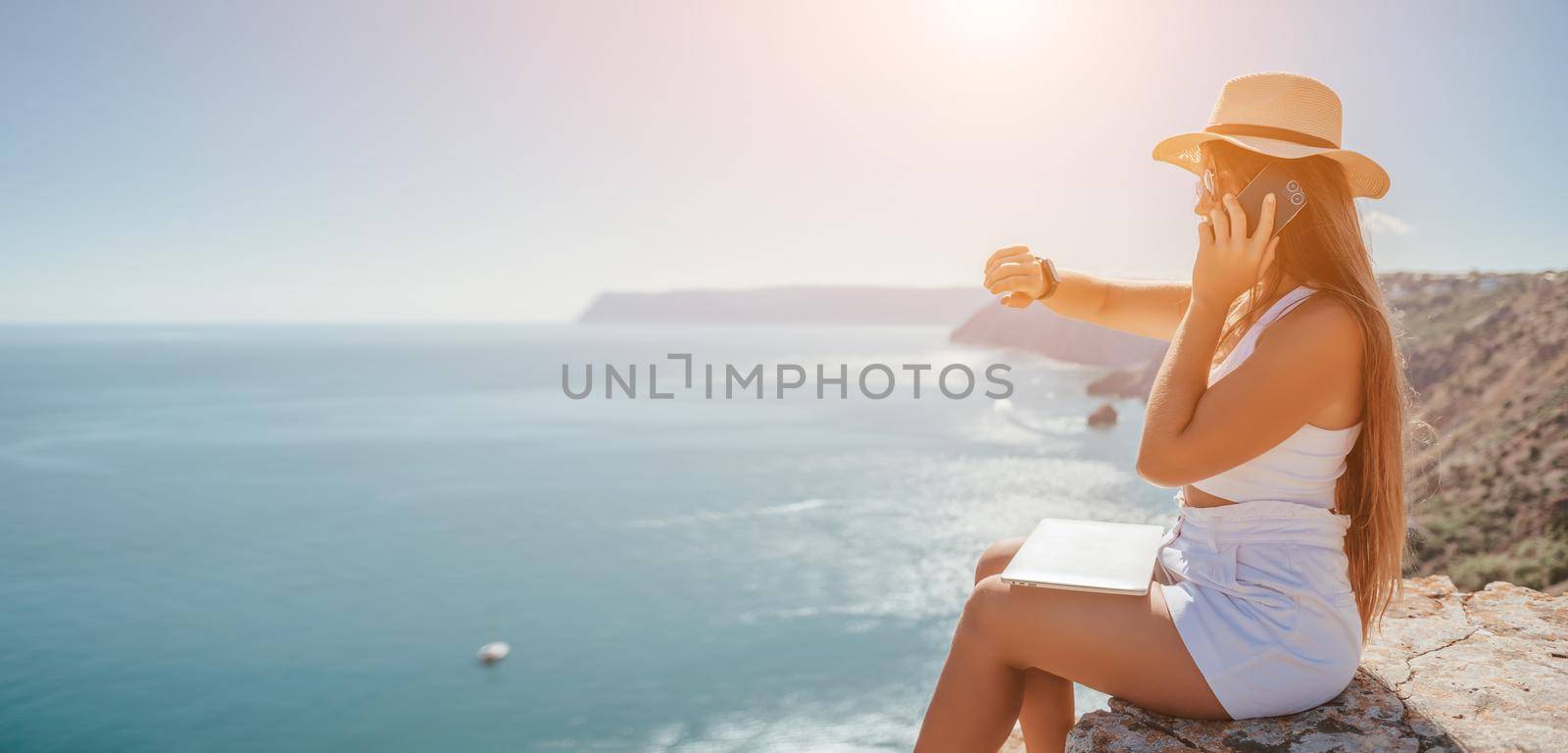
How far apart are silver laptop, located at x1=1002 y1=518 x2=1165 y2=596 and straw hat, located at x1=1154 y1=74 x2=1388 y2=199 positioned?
3.24ft

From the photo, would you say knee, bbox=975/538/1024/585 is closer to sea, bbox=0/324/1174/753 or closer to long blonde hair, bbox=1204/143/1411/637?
long blonde hair, bbox=1204/143/1411/637

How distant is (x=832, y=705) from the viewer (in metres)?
20.7

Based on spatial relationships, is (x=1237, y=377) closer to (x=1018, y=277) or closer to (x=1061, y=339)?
(x=1018, y=277)

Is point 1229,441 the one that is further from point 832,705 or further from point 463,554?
point 463,554

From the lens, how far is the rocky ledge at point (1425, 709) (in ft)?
6.45

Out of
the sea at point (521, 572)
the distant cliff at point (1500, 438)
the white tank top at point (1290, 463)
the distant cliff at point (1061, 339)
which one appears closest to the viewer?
the white tank top at point (1290, 463)

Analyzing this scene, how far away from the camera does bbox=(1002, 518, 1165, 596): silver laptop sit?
6.11 feet

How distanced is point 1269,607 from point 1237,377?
1.81 ft

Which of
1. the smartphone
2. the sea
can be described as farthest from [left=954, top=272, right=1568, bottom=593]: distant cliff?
the sea

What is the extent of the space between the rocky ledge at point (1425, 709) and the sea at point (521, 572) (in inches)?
700

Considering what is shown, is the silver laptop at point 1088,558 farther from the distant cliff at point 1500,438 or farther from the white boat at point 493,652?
the white boat at point 493,652

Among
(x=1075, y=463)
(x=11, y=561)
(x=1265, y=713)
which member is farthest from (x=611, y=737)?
(x=11, y=561)

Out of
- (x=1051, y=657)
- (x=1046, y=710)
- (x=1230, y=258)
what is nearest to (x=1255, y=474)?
(x=1230, y=258)

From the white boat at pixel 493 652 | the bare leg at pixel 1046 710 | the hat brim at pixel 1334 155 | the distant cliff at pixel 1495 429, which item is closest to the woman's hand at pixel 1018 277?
the hat brim at pixel 1334 155
